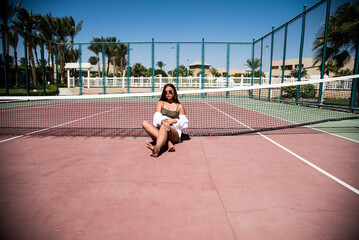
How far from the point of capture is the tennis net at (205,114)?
6.09m

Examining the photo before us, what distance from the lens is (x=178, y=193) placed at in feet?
8.77

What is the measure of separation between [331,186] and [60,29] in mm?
39670

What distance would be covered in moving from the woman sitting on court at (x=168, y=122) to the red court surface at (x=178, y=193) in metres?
0.30

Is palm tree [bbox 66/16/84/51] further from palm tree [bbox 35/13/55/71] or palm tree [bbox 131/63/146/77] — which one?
palm tree [bbox 131/63/146/77]

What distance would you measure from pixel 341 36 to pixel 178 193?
12.3m

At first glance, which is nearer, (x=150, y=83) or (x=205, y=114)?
(x=205, y=114)

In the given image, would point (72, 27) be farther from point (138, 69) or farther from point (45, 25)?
point (138, 69)

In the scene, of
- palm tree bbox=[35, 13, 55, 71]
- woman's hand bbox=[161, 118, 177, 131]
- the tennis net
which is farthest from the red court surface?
palm tree bbox=[35, 13, 55, 71]

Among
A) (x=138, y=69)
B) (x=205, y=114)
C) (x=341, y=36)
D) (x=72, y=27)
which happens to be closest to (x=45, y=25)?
(x=72, y=27)

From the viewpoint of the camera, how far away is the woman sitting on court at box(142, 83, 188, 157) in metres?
4.20

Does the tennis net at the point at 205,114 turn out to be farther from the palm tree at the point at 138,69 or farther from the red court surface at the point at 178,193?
the palm tree at the point at 138,69

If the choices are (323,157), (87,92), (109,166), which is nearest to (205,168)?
(109,166)

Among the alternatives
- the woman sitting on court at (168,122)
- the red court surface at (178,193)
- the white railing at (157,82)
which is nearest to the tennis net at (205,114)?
the woman sitting on court at (168,122)

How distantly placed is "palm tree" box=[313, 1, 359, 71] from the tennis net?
1400 mm
